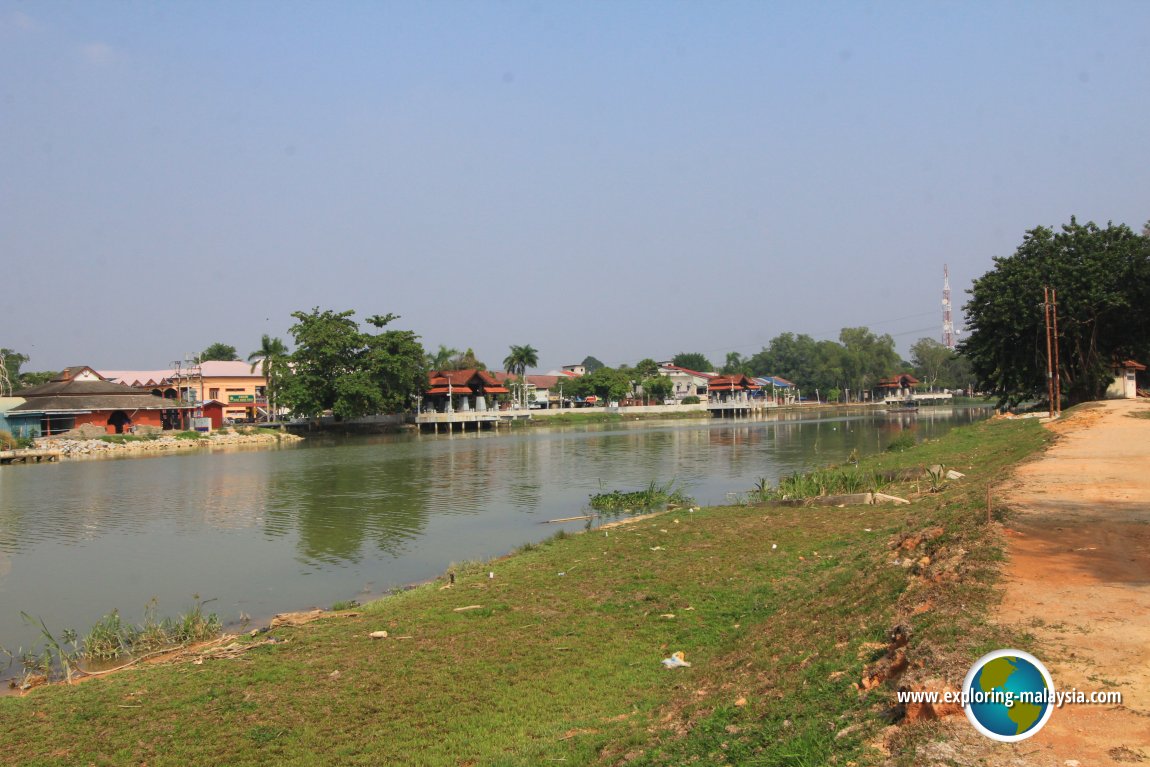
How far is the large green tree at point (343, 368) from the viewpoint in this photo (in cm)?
6562

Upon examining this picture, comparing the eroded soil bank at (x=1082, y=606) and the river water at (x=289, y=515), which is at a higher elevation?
the eroded soil bank at (x=1082, y=606)

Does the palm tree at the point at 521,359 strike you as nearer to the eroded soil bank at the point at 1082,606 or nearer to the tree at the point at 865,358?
the tree at the point at 865,358

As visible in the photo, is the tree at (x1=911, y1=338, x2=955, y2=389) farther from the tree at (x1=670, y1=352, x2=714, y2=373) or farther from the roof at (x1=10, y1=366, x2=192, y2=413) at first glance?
the roof at (x1=10, y1=366, x2=192, y2=413)

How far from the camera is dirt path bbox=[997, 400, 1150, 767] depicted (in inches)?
159

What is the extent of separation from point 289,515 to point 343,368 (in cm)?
4533

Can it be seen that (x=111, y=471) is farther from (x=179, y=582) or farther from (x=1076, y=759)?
(x=1076, y=759)

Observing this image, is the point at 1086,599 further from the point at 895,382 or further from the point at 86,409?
the point at 895,382

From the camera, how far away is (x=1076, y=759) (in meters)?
3.87

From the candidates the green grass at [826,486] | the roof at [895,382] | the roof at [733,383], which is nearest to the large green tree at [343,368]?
the roof at [733,383]

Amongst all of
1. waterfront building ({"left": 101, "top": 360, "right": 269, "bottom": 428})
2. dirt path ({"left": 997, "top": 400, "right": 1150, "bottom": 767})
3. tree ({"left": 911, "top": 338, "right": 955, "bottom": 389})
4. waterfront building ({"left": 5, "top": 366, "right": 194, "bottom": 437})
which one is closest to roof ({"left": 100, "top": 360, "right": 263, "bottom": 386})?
waterfront building ({"left": 101, "top": 360, "right": 269, "bottom": 428})

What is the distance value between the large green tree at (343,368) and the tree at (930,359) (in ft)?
302

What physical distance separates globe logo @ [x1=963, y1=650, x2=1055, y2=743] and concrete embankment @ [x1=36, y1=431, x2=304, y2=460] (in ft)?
185

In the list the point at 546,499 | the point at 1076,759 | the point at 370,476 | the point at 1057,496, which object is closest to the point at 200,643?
the point at 1076,759

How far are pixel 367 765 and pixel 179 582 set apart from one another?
11.1m
